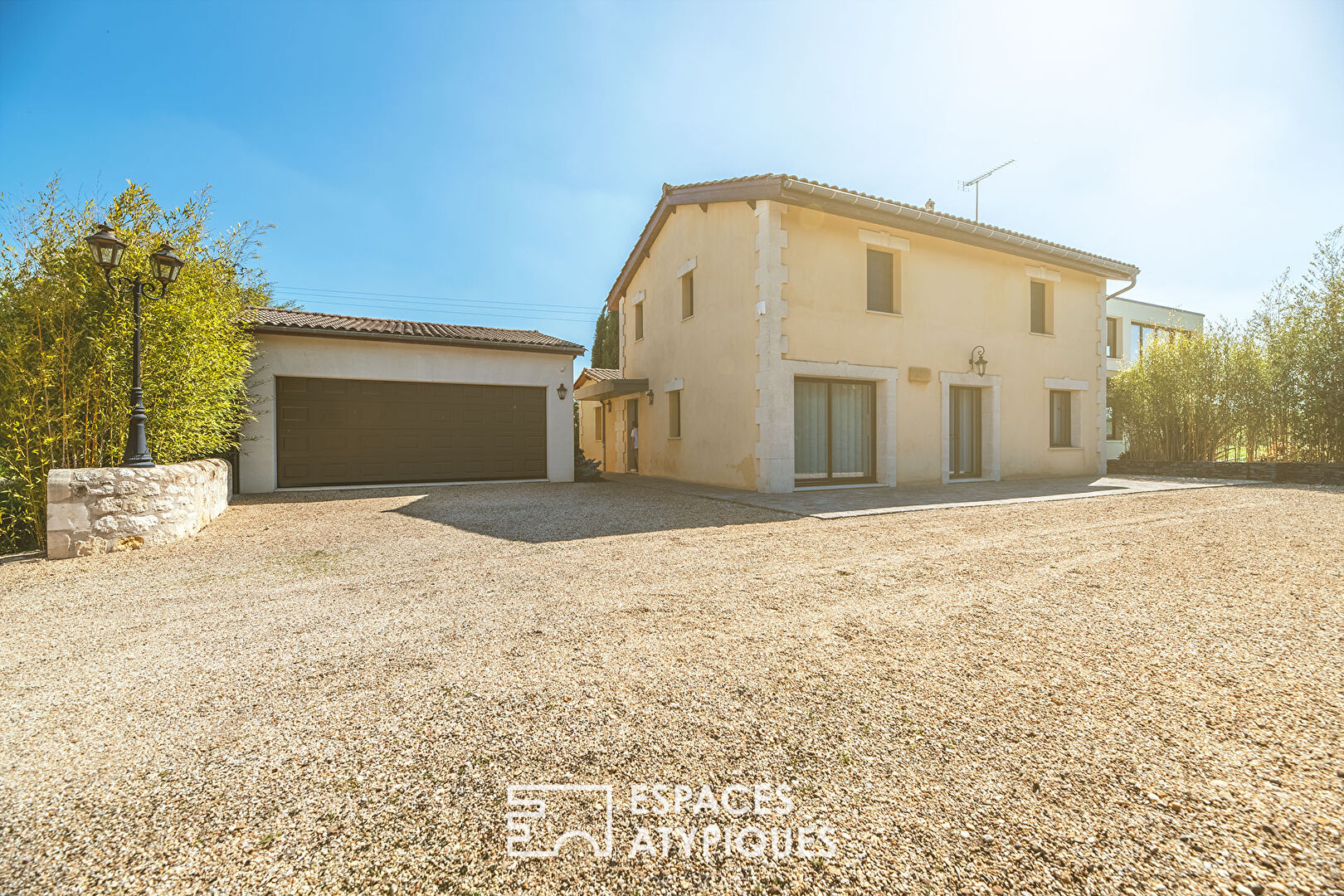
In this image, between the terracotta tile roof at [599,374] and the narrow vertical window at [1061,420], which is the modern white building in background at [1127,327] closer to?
the narrow vertical window at [1061,420]

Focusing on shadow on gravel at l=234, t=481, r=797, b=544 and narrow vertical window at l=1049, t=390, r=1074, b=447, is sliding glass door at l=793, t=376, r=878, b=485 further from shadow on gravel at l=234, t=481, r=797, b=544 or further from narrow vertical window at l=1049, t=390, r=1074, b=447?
narrow vertical window at l=1049, t=390, r=1074, b=447

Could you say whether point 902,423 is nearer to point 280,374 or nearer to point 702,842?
point 702,842

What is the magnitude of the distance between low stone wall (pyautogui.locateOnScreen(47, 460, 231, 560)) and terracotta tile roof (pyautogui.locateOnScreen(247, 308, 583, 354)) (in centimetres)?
453

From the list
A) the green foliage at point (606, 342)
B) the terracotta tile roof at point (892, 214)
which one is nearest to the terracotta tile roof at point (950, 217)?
the terracotta tile roof at point (892, 214)

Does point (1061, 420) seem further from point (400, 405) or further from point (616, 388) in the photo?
point (400, 405)

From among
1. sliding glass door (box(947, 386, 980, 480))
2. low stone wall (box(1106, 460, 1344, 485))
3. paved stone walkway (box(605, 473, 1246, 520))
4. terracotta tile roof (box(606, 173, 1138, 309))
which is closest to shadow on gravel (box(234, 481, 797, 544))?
paved stone walkway (box(605, 473, 1246, 520))

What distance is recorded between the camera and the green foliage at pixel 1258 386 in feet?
36.8

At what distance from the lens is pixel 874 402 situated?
10.2 metres

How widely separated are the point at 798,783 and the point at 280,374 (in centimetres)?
1136

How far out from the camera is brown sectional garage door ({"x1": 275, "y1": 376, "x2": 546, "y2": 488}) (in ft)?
33.0

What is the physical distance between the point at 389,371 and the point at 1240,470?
58.5 feet

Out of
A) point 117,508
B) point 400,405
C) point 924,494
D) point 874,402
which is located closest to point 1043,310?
point 874,402

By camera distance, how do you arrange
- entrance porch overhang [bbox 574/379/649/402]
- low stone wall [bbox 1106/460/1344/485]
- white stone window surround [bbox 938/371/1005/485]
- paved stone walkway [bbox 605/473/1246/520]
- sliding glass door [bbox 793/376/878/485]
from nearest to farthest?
paved stone walkway [bbox 605/473/1246/520]
sliding glass door [bbox 793/376/878/485]
low stone wall [bbox 1106/460/1344/485]
white stone window surround [bbox 938/371/1005/485]
entrance porch overhang [bbox 574/379/649/402]

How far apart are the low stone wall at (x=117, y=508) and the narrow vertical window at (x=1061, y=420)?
601 inches
